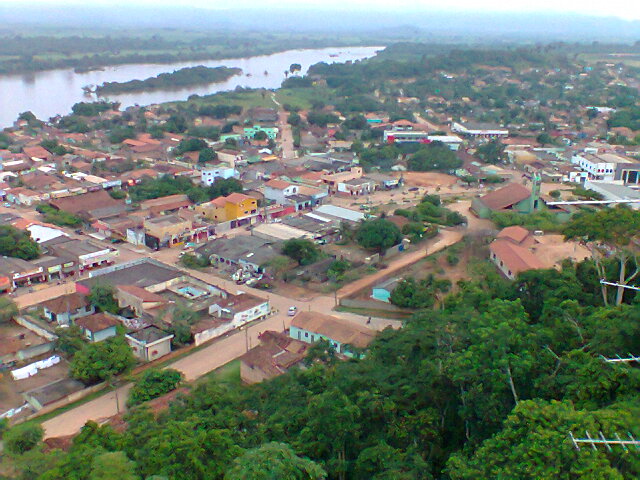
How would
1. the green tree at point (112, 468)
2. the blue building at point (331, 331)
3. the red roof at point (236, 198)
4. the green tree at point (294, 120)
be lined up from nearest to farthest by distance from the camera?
1. the green tree at point (112, 468)
2. the blue building at point (331, 331)
3. the red roof at point (236, 198)
4. the green tree at point (294, 120)

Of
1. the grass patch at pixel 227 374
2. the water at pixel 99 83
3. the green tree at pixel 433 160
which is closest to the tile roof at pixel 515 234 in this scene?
the grass patch at pixel 227 374

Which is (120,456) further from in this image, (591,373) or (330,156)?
(330,156)

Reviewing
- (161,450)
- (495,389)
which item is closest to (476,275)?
(495,389)

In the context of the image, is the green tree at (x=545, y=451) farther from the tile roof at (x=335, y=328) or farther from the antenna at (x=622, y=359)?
the tile roof at (x=335, y=328)

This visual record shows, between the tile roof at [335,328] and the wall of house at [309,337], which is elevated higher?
the tile roof at [335,328]

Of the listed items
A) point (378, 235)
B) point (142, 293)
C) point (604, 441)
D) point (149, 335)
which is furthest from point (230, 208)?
point (604, 441)

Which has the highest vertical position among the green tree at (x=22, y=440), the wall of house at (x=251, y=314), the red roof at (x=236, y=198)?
the red roof at (x=236, y=198)
